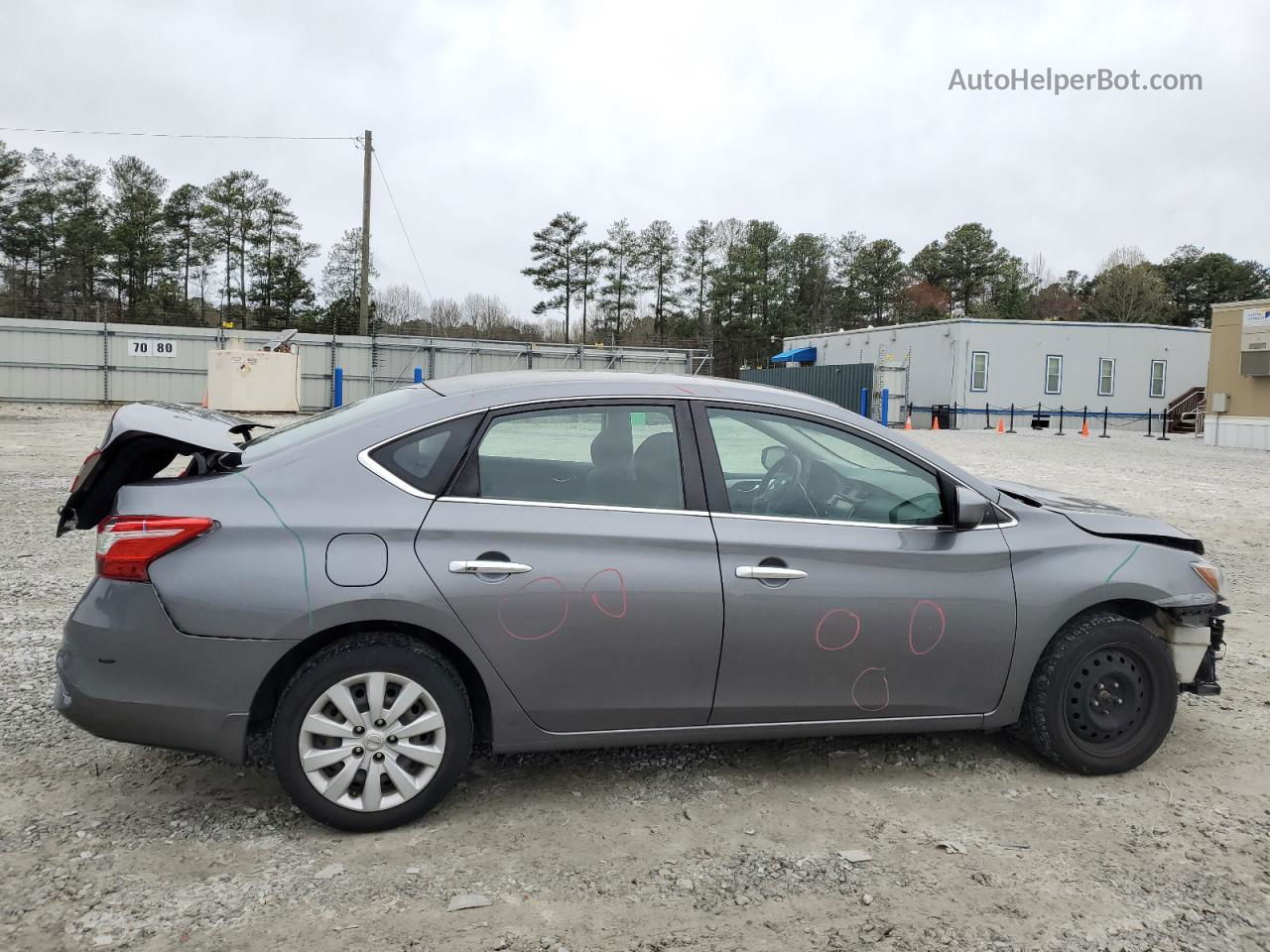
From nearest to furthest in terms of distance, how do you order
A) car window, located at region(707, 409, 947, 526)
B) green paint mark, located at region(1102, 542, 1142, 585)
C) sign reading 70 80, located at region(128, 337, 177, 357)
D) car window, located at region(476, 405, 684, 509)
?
car window, located at region(476, 405, 684, 509), car window, located at region(707, 409, 947, 526), green paint mark, located at region(1102, 542, 1142, 585), sign reading 70 80, located at region(128, 337, 177, 357)

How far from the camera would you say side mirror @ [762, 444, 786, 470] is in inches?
154

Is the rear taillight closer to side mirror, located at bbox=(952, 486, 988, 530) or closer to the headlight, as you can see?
side mirror, located at bbox=(952, 486, 988, 530)

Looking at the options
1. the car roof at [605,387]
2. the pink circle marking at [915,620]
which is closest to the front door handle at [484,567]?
the car roof at [605,387]

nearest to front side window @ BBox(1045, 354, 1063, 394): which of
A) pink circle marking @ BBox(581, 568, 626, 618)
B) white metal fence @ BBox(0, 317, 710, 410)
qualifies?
white metal fence @ BBox(0, 317, 710, 410)

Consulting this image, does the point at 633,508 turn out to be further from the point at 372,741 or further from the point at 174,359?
the point at 174,359

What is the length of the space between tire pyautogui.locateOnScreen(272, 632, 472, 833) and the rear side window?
21.5 inches

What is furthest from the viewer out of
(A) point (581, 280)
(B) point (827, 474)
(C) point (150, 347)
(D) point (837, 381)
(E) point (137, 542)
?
(A) point (581, 280)

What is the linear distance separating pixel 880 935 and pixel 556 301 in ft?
214

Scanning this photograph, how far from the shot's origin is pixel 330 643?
324cm

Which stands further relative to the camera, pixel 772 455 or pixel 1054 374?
pixel 1054 374

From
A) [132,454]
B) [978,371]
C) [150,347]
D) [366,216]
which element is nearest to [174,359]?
[150,347]

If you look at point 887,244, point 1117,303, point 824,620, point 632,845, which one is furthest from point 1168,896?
point 887,244

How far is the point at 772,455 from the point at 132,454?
7.76 feet

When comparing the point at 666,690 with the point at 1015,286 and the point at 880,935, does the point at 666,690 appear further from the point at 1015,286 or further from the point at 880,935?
the point at 1015,286
